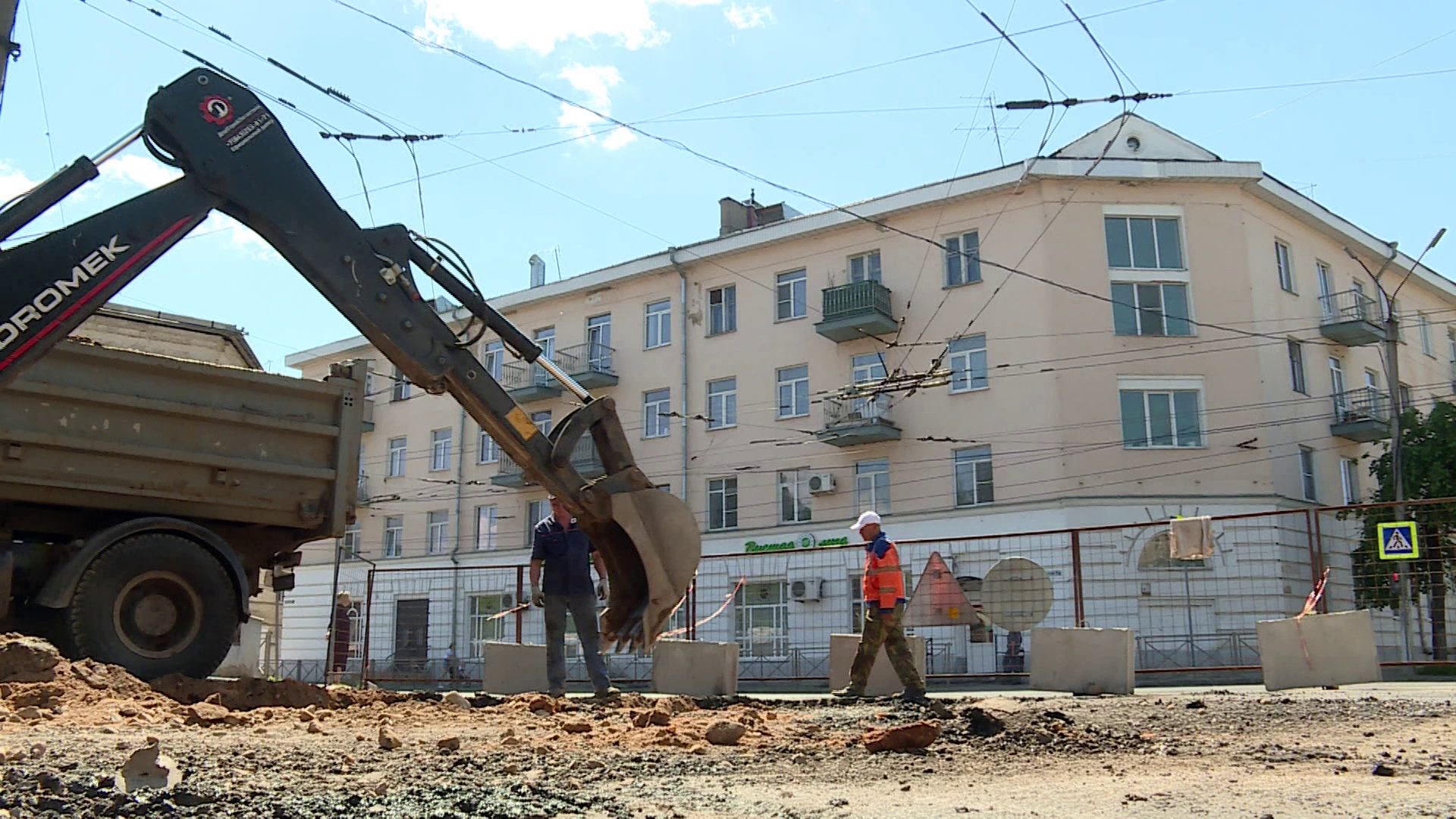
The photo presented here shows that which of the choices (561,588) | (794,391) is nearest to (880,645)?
(561,588)

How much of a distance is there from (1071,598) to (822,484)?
16753 mm

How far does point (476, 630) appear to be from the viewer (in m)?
18.7

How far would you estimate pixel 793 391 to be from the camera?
31641mm

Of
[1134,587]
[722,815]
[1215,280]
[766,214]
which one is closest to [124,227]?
[722,815]


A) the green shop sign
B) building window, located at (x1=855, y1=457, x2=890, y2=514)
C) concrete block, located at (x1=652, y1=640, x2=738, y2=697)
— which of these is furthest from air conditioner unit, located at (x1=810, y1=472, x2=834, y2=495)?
concrete block, located at (x1=652, y1=640, x2=738, y2=697)

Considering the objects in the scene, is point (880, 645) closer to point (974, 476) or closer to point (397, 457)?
point (974, 476)

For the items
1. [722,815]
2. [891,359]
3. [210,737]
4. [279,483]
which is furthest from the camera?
[891,359]

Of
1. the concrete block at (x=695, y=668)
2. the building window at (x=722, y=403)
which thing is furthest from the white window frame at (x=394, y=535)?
the concrete block at (x=695, y=668)

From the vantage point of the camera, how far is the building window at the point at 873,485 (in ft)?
96.8

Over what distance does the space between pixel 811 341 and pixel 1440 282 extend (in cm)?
1937

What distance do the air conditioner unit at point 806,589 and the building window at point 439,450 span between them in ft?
54.1

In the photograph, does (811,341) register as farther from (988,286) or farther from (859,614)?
(859,614)

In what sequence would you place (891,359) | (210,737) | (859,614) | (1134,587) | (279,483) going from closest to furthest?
(210,737), (279,483), (1134,587), (859,614), (891,359)

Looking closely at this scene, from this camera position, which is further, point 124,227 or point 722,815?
point 124,227
